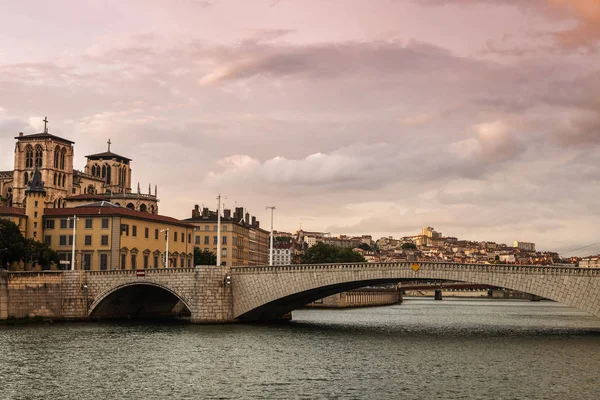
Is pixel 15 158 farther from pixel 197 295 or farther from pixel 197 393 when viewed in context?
pixel 197 393

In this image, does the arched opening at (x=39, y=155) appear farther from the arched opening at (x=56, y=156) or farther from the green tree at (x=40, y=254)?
the green tree at (x=40, y=254)

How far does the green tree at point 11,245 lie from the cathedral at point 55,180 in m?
46.0

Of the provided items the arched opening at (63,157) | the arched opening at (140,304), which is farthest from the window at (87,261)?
the arched opening at (63,157)

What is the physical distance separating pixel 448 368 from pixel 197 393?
55.3 feet

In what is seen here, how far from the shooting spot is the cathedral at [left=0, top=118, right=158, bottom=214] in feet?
510

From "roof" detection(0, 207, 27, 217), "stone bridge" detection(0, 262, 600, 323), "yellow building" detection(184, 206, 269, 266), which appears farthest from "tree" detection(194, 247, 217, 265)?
"stone bridge" detection(0, 262, 600, 323)

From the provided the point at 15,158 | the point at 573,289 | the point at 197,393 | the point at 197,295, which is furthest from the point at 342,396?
the point at 15,158

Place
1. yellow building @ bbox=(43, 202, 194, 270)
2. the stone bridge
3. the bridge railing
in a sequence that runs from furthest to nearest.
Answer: yellow building @ bbox=(43, 202, 194, 270) → the stone bridge → the bridge railing

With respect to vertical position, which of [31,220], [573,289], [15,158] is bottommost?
[573,289]

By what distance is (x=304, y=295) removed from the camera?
86.9 meters

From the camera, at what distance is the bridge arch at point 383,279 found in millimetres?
72625

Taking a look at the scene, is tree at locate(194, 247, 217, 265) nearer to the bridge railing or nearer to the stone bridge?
the stone bridge

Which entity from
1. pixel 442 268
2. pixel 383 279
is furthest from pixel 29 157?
pixel 442 268

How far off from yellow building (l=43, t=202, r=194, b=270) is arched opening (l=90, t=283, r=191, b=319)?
1154 centimetres
